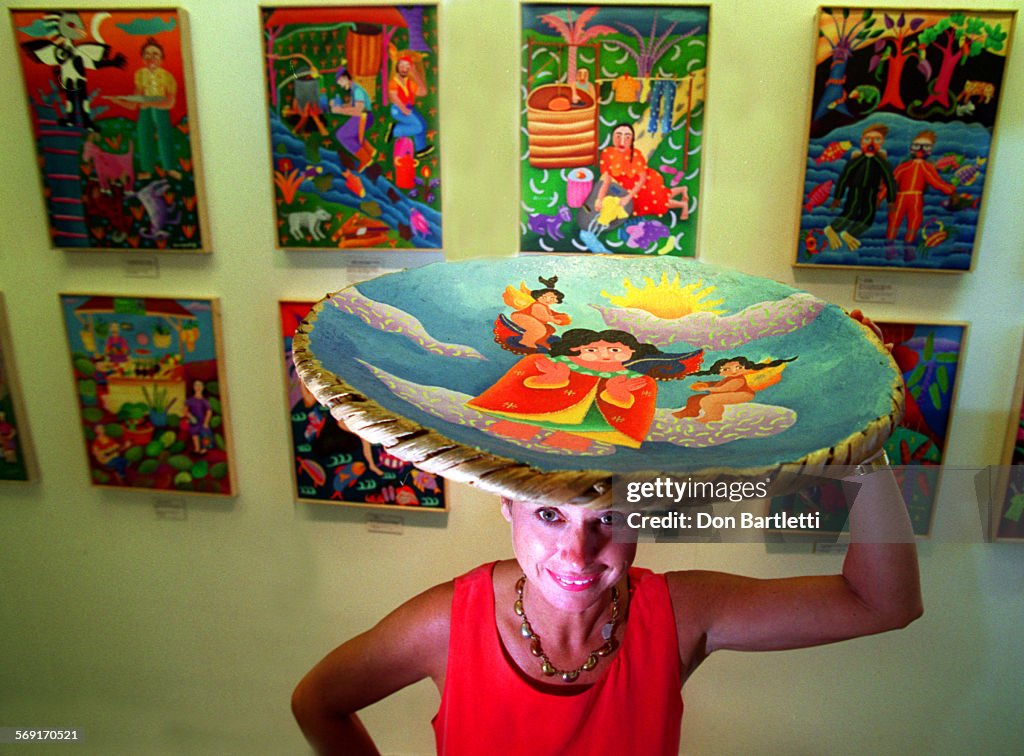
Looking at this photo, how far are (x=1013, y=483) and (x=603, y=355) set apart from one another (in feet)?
3.74

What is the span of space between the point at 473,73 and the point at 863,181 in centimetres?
75

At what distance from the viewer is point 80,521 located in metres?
1.80

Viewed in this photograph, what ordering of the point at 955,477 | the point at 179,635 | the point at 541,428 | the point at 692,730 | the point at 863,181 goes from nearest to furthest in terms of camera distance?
1. the point at 541,428
2. the point at 863,181
3. the point at 955,477
4. the point at 692,730
5. the point at 179,635

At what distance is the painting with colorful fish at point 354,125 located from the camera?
131cm

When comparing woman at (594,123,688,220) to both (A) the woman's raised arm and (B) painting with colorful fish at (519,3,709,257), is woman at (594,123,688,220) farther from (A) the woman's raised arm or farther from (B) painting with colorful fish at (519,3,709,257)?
(A) the woman's raised arm

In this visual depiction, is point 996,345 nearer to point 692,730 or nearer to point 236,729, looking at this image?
point 692,730

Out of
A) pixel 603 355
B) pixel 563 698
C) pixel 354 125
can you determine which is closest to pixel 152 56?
pixel 354 125

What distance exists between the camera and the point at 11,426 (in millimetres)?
1720

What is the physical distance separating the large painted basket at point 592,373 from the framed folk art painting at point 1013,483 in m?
0.82

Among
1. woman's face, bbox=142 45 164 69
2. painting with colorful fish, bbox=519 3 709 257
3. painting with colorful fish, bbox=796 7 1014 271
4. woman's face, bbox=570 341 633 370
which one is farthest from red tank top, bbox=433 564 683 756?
woman's face, bbox=142 45 164 69

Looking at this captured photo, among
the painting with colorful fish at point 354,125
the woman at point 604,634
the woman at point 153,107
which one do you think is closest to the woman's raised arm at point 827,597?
the woman at point 604,634

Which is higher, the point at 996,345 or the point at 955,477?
the point at 996,345

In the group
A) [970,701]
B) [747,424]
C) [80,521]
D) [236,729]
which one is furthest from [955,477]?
[80,521]

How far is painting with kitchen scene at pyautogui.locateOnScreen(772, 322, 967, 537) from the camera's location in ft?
4.50
